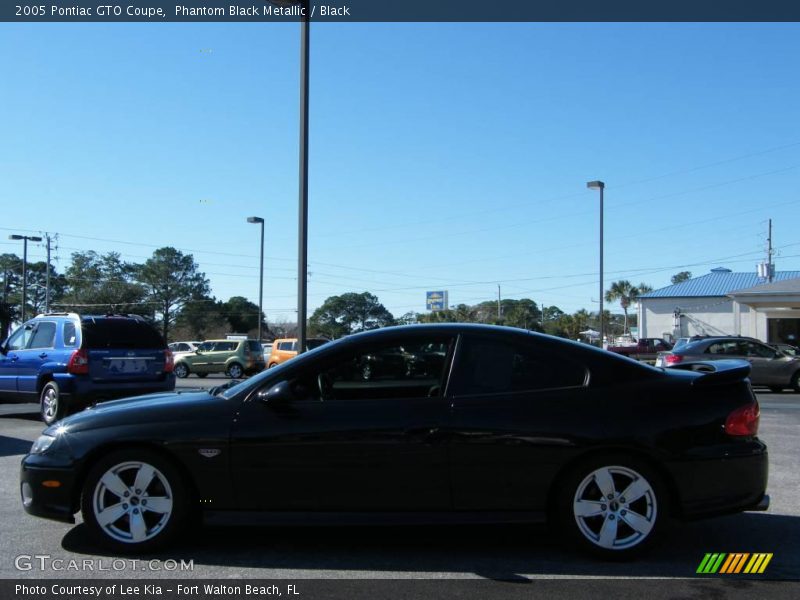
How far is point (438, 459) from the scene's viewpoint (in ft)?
14.8

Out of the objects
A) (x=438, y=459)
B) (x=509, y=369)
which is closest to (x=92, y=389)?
(x=438, y=459)

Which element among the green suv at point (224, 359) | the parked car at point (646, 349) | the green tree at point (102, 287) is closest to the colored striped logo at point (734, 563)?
the green suv at point (224, 359)

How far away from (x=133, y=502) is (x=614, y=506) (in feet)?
9.91

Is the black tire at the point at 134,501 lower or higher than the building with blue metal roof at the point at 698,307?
lower

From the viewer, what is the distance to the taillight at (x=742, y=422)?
4.63 meters

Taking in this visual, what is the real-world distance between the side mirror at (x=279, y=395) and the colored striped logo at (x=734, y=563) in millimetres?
2727

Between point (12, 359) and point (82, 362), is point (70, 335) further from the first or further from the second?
point (12, 359)

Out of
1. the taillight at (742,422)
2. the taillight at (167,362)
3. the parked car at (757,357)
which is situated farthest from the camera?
the parked car at (757,357)

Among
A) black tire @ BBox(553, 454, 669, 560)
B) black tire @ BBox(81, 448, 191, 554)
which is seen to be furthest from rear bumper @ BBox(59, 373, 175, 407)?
black tire @ BBox(553, 454, 669, 560)

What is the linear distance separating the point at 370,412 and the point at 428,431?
383 mm

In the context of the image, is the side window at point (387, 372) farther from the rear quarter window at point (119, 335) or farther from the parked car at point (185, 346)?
the parked car at point (185, 346)

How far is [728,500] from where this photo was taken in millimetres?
4574

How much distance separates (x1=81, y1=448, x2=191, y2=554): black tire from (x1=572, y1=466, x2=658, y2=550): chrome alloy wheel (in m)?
2.48

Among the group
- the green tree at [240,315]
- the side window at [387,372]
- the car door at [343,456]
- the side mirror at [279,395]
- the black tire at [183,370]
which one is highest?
the green tree at [240,315]
